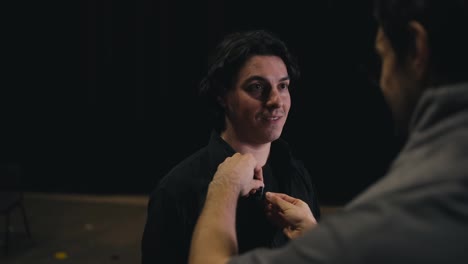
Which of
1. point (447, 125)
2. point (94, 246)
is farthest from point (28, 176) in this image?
point (447, 125)

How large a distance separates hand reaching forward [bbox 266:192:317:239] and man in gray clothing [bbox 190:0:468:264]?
471mm

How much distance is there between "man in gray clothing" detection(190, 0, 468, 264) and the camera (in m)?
0.71

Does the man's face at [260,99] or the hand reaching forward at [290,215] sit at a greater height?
the man's face at [260,99]

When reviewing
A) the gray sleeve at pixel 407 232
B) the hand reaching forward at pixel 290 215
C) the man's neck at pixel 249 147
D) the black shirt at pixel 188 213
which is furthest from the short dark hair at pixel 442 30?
the man's neck at pixel 249 147

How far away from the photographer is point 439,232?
2.32 ft

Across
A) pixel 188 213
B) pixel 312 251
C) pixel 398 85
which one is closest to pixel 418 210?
pixel 312 251

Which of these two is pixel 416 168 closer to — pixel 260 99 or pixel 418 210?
pixel 418 210

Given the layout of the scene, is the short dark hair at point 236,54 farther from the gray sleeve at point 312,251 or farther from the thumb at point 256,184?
the gray sleeve at point 312,251

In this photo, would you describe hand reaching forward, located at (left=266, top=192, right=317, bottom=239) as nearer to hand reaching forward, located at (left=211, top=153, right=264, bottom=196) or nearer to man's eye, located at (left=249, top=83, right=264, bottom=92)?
hand reaching forward, located at (left=211, top=153, right=264, bottom=196)

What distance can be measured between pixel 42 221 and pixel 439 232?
5.36 metres

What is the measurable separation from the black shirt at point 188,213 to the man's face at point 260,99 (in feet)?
0.33

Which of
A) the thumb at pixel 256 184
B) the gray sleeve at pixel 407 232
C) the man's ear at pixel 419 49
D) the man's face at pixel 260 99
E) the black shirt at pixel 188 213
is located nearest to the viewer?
the gray sleeve at pixel 407 232

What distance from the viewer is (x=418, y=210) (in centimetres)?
71

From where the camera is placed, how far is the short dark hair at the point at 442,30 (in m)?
0.78
